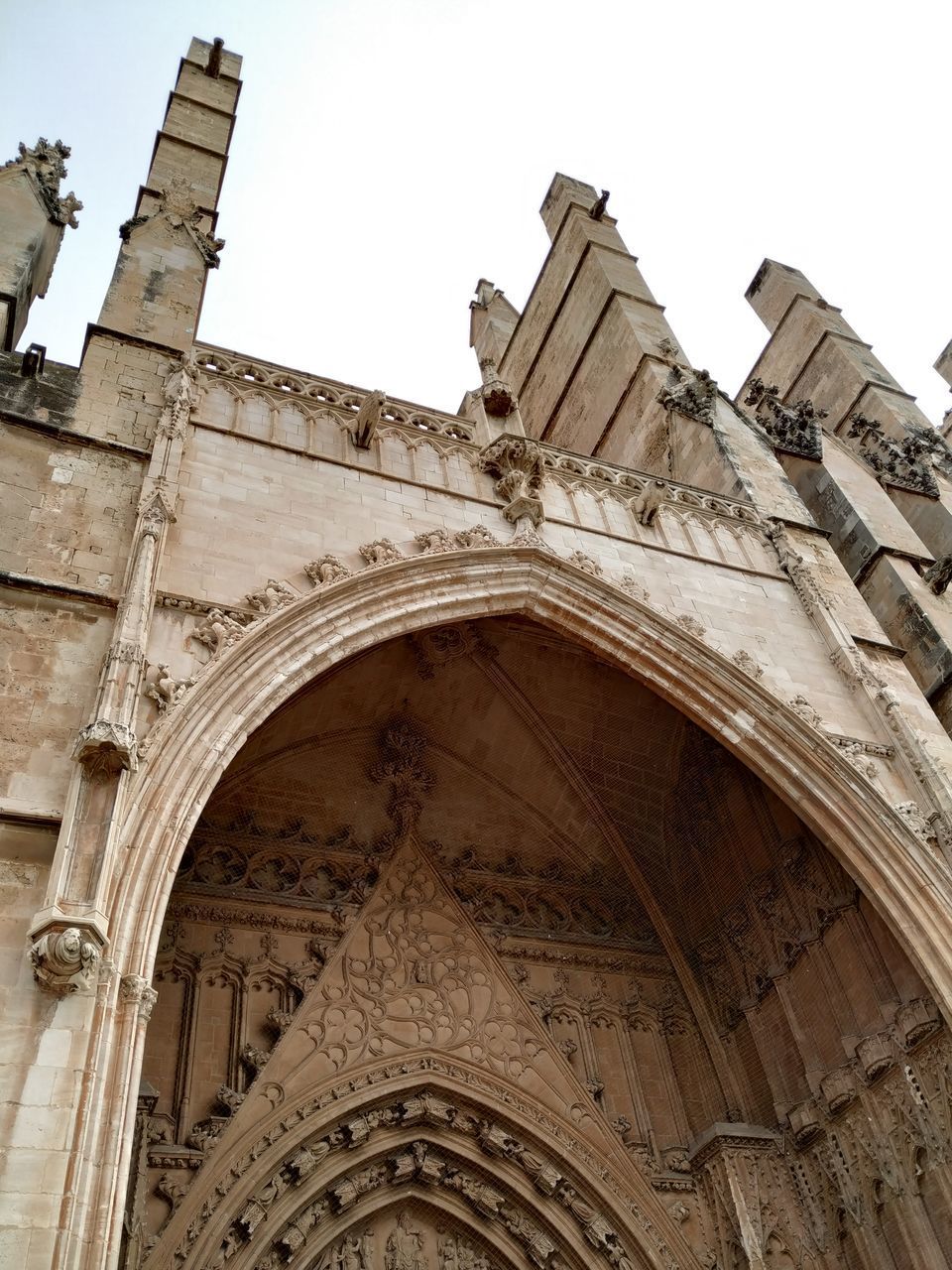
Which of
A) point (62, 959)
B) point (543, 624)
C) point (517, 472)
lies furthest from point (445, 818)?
point (62, 959)

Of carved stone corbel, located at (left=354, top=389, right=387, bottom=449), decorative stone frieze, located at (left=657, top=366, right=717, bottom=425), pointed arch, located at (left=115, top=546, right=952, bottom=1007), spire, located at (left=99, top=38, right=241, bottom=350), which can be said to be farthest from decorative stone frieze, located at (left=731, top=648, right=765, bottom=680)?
spire, located at (left=99, top=38, right=241, bottom=350)

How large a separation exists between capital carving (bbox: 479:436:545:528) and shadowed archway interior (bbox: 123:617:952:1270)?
0.93m

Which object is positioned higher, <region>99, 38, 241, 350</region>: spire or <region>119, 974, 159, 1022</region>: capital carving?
<region>99, 38, 241, 350</region>: spire

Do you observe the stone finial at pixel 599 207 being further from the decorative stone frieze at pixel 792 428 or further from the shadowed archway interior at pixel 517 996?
the shadowed archway interior at pixel 517 996

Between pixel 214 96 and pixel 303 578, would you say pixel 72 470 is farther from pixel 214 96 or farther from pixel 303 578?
pixel 214 96

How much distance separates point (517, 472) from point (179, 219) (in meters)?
3.82

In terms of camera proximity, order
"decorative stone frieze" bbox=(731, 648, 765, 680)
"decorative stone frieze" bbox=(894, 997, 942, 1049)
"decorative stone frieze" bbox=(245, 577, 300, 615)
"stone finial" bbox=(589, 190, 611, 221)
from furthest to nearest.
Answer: "stone finial" bbox=(589, 190, 611, 221) → "decorative stone frieze" bbox=(731, 648, 765, 680) → "decorative stone frieze" bbox=(894, 997, 942, 1049) → "decorative stone frieze" bbox=(245, 577, 300, 615)

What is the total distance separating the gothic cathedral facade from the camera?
16.9 ft

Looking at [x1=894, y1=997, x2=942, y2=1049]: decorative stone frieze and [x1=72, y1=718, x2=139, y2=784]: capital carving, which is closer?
[x1=72, y1=718, x2=139, y2=784]: capital carving

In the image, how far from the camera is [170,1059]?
20.7ft

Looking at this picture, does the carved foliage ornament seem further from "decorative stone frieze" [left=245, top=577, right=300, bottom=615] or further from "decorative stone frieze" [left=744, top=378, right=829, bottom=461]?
"decorative stone frieze" [left=744, top=378, right=829, bottom=461]

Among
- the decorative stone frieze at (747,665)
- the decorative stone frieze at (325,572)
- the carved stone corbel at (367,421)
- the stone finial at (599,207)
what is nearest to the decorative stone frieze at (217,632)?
the decorative stone frieze at (325,572)

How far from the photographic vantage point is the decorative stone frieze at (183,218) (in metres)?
8.37

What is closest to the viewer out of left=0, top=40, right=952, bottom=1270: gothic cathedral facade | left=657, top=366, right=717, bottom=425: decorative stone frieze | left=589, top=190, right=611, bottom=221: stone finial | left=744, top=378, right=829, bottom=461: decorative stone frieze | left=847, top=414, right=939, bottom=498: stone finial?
left=0, top=40, right=952, bottom=1270: gothic cathedral facade
